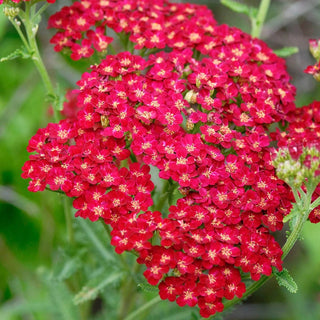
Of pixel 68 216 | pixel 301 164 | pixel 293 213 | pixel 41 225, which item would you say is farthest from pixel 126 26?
pixel 41 225

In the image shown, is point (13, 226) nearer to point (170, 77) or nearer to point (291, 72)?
point (170, 77)

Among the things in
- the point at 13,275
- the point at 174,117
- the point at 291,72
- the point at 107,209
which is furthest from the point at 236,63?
the point at 291,72

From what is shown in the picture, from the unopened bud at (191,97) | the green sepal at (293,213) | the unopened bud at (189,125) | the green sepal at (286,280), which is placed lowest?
the green sepal at (286,280)

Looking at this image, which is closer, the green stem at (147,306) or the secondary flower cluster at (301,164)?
the secondary flower cluster at (301,164)

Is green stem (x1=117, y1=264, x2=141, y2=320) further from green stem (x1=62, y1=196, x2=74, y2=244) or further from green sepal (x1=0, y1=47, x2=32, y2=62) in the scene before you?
green sepal (x1=0, y1=47, x2=32, y2=62)

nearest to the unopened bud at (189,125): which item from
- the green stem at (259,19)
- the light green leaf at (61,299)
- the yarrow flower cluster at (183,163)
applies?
the yarrow flower cluster at (183,163)

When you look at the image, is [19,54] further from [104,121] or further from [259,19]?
[259,19]

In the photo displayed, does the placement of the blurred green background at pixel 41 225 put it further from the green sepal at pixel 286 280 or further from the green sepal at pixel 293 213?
the green sepal at pixel 293 213
